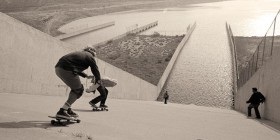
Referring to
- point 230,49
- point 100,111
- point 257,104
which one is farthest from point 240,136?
point 230,49

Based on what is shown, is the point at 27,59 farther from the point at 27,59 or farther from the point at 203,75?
the point at 203,75

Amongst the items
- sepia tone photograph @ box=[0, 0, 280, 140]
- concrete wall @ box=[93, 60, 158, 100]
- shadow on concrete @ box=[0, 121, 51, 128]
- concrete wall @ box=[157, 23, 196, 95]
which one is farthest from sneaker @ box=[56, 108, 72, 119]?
concrete wall @ box=[157, 23, 196, 95]

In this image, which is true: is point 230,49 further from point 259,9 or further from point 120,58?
point 259,9

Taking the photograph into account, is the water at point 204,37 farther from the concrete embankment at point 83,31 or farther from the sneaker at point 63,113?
the sneaker at point 63,113

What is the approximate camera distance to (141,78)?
37969 millimetres

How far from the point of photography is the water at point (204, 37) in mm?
36500

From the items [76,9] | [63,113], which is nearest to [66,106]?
[63,113]

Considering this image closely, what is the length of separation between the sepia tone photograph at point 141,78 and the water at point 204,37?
129 mm

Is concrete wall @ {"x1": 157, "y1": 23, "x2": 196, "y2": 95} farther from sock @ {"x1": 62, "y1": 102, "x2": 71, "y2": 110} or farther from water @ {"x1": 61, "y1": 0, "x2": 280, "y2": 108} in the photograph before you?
sock @ {"x1": 62, "y1": 102, "x2": 71, "y2": 110}

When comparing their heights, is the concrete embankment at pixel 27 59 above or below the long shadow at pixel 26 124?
above

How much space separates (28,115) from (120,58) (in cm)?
3648

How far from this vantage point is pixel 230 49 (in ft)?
167

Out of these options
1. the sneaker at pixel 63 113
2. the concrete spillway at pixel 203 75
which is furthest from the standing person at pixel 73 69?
the concrete spillway at pixel 203 75

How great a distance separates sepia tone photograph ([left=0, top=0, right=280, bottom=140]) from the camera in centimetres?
811
